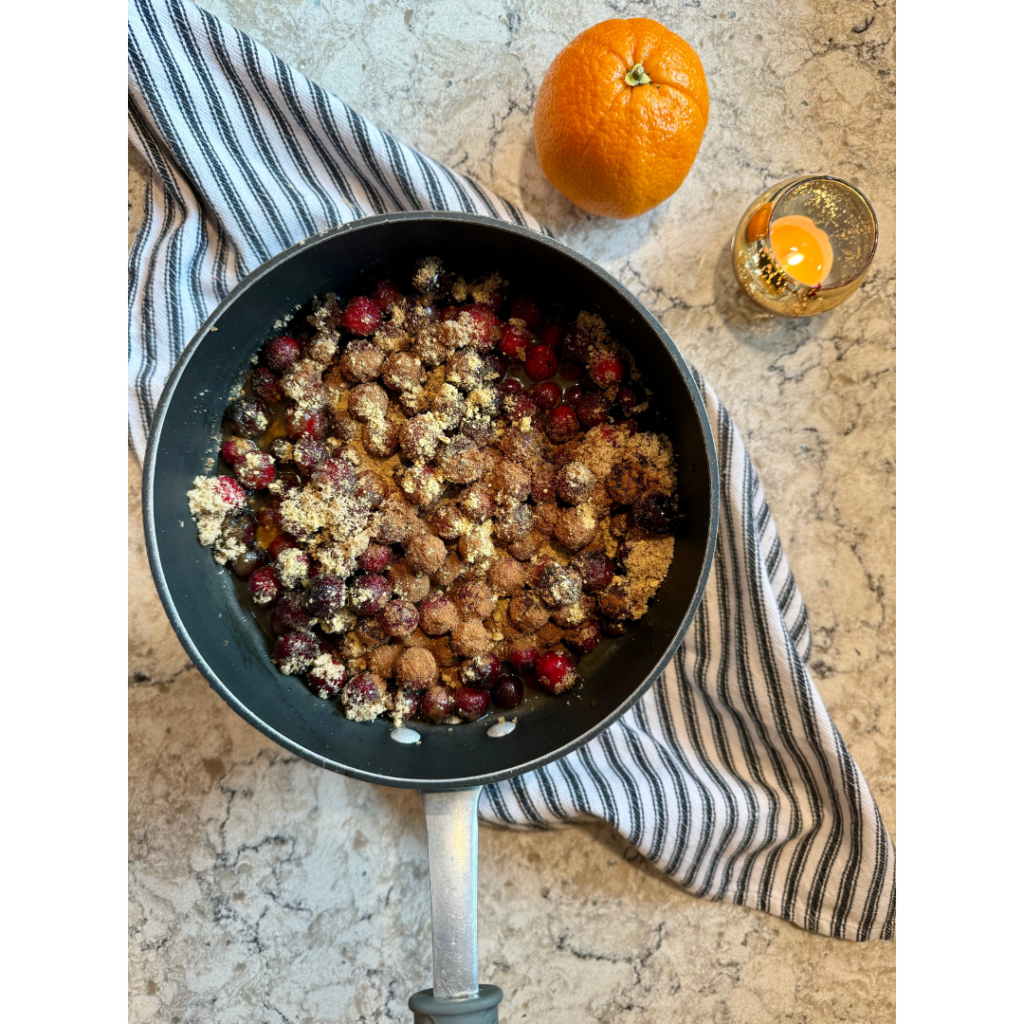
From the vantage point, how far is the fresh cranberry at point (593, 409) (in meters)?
0.99

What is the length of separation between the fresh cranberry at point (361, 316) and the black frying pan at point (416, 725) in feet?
0.11

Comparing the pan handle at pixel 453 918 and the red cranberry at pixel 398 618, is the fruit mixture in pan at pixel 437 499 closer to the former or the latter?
the red cranberry at pixel 398 618

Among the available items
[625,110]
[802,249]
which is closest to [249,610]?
[625,110]

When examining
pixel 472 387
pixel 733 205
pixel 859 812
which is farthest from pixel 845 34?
pixel 859 812

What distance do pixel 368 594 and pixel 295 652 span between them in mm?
120

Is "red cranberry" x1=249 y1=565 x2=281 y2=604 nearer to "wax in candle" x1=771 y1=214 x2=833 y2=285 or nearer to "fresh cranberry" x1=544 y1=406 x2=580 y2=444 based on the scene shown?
"fresh cranberry" x1=544 y1=406 x2=580 y2=444

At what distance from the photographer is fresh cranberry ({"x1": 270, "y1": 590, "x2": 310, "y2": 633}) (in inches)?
37.8

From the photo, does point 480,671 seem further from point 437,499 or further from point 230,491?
point 230,491

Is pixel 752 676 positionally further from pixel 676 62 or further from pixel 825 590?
pixel 676 62

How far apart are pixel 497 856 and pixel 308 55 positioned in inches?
44.7

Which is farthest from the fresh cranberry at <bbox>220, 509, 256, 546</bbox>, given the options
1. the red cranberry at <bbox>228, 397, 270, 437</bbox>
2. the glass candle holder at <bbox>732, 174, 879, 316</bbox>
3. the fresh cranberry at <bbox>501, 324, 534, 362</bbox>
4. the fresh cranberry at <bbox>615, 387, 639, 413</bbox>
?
the glass candle holder at <bbox>732, 174, 879, 316</bbox>

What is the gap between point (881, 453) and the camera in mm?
1099

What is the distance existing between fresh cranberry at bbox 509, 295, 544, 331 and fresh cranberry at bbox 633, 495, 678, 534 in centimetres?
27

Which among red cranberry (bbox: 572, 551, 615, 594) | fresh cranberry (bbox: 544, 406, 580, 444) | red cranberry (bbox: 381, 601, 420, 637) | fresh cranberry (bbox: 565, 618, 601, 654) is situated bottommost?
fresh cranberry (bbox: 565, 618, 601, 654)
